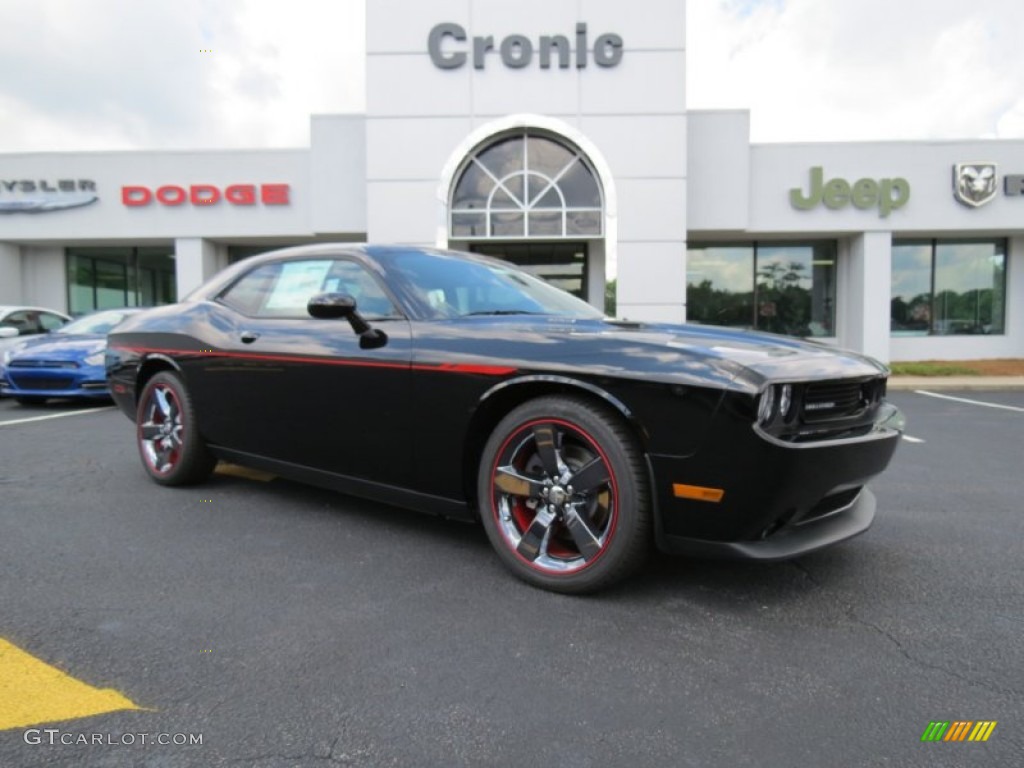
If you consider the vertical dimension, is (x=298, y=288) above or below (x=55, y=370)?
above

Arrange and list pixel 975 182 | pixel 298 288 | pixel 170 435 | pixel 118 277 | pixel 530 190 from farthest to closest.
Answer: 1. pixel 118 277
2. pixel 975 182
3. pixel 530 190
4. pixel 170 435
5. pixel 298 288

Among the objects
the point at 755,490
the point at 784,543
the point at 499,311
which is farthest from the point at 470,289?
the point at 784,543

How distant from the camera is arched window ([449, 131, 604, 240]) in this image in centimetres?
1418

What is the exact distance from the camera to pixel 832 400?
2.51 metres

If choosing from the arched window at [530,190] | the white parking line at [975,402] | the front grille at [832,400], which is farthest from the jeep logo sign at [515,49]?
the front grille at [832,400]

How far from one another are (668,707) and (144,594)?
205 centimetres

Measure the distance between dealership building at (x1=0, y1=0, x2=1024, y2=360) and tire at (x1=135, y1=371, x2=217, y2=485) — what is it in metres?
10.3

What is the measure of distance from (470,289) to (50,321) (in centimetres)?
1030

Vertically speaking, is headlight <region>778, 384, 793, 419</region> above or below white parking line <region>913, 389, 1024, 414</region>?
above

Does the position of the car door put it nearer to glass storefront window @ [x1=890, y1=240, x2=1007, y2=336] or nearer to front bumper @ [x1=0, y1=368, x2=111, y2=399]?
front bumper @ [x1=0, y1=368, x2=111, y2=399]

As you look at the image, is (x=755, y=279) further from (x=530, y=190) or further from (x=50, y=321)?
(x=50, y=321)

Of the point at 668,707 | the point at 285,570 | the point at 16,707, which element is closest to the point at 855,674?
the point at 668,707

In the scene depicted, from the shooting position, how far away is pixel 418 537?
3.38 m

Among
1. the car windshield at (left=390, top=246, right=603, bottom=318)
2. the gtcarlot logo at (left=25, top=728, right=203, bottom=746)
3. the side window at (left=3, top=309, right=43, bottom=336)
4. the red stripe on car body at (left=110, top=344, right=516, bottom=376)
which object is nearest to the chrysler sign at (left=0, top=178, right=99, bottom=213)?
the side window at (left=3, top=309, right=43, bottom=336)
